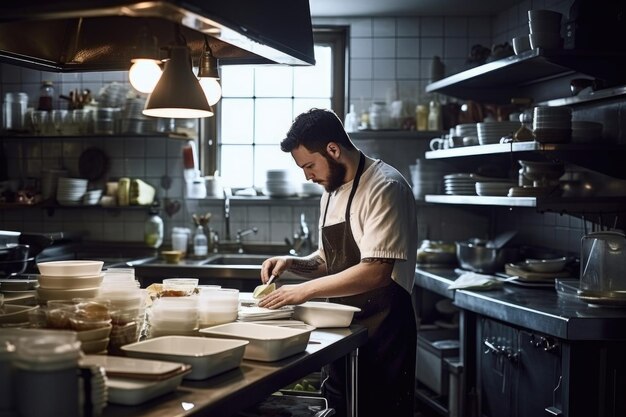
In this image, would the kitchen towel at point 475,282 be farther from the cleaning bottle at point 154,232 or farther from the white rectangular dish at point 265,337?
the cleaning bottle at point 154,232

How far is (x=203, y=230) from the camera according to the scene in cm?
579

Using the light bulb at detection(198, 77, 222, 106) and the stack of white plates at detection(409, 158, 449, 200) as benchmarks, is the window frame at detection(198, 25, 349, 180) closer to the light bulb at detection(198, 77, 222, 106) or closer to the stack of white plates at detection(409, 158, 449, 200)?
the stack of white plates at detection(409, 158, 449, 200)

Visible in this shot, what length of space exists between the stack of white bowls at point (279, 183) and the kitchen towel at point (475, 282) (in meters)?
1.68

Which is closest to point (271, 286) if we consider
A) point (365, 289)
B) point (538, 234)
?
point (365, 289)

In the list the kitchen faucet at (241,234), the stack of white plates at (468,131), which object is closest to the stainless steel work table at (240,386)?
the stack of white plates at (468,131)

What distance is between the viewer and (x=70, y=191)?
5699 mm

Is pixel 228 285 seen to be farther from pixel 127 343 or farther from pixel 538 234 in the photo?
pixel 127 343

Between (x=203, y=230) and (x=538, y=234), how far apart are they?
2.51 m

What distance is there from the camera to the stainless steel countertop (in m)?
3.17

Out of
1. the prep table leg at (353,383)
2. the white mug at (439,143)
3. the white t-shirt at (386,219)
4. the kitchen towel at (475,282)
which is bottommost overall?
the prep table leg at (353,383)

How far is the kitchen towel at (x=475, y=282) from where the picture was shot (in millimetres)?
4094

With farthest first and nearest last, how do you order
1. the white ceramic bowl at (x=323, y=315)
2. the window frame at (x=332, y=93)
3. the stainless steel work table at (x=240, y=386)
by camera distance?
1. the window frame at (x=332, y=93)
2. the white ceramic bowl at (x=323, y=315)
3. the stainless steel work table at (x=240, y=386)

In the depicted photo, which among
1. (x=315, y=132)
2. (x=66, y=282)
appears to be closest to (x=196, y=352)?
(x=66, y=282)

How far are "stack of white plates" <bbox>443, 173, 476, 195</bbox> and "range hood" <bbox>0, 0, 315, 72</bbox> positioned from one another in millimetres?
2243
